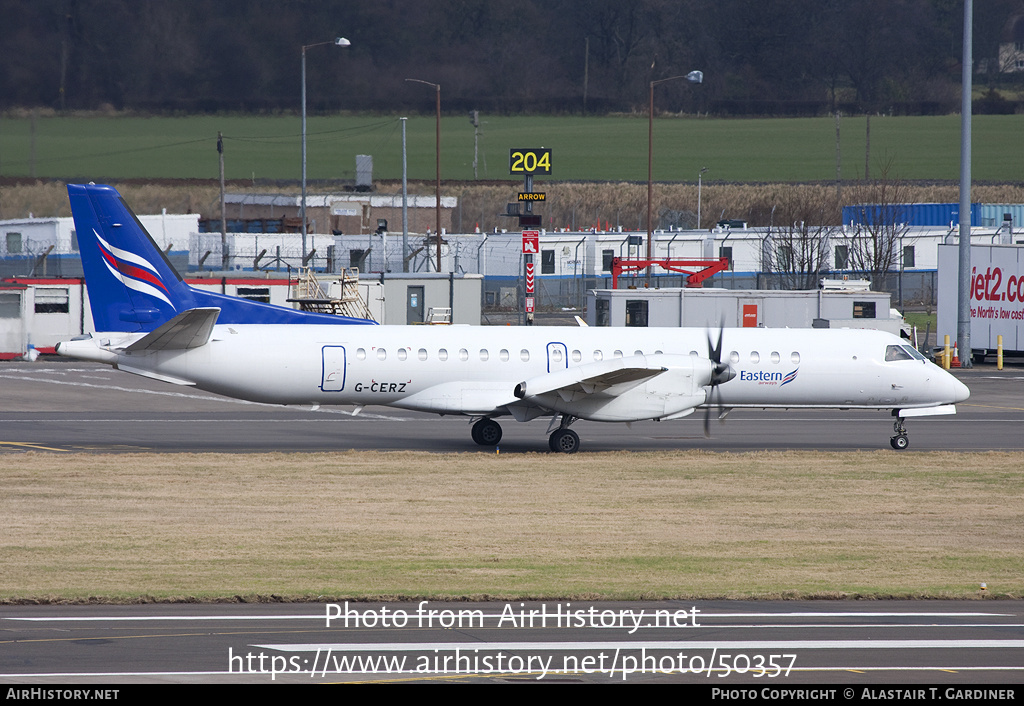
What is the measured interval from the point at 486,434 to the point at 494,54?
43681 mm

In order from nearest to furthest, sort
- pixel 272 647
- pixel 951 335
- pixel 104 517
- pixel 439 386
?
pixel 272 647 → pixel 104 517 → pixel 439 386 → pixel 951 335

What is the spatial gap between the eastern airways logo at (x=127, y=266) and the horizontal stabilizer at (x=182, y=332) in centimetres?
144

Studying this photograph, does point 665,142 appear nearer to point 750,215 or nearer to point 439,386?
point 750,215

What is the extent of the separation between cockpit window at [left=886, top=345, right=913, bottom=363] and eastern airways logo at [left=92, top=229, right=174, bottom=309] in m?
17.9

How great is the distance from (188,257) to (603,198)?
46.5 meters

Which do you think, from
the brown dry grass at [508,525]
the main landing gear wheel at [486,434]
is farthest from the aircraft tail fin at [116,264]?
the main landing gear wheel at [486,434]

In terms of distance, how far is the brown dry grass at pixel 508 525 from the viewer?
47.2ft

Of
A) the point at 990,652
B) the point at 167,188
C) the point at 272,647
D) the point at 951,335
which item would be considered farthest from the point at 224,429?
the point at 167,188

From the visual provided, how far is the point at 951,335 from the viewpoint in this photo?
51375 mm

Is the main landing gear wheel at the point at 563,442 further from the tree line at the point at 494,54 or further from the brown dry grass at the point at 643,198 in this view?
the brown dry grass at the point at 643,198

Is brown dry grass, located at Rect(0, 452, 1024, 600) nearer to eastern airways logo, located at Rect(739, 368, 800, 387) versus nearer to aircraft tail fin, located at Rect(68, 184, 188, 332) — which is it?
eastern airways logo, located at Rect(739, 368, 800, 387)

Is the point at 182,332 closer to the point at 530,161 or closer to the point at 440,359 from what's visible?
the point at 440,359

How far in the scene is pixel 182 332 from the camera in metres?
24.8

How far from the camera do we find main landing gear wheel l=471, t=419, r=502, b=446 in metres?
27.5
